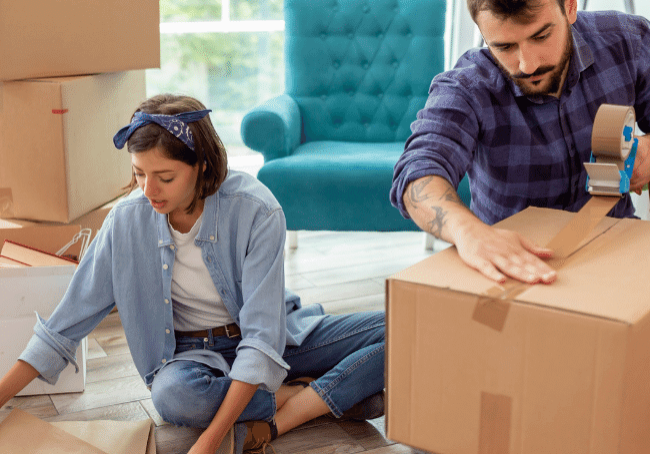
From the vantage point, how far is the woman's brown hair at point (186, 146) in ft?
4.19

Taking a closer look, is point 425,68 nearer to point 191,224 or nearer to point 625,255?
point 191,224

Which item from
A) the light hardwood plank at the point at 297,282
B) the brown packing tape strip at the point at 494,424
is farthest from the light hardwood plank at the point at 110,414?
the brown packing tape strip at the point at 494,424

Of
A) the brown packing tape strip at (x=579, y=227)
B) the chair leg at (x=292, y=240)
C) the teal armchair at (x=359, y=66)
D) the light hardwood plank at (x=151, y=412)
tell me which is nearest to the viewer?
the brown packing tape strip at (x=579, y=227)

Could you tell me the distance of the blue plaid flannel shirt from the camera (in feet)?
3.81

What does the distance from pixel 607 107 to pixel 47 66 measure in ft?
4.76

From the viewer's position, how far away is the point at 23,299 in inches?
60.8

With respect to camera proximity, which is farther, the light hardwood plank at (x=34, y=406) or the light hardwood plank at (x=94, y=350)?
the light hardwood plank at (x=94, y=350)

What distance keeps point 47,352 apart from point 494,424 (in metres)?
0.94

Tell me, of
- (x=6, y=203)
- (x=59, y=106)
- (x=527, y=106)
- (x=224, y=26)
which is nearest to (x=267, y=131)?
(x=59, y=106)

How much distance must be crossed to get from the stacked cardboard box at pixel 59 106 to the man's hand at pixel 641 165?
1.21 m

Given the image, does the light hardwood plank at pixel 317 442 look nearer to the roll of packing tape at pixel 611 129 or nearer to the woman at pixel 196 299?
the woman at pixel 196 299

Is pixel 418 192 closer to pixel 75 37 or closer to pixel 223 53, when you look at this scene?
pixel 75 37

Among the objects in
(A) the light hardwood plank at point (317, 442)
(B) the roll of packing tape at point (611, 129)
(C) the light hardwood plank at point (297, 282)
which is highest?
(B) the roll of packing tape at point (611, 129)

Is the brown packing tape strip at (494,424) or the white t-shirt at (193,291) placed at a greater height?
the brown packing tape strip at (494,424)
